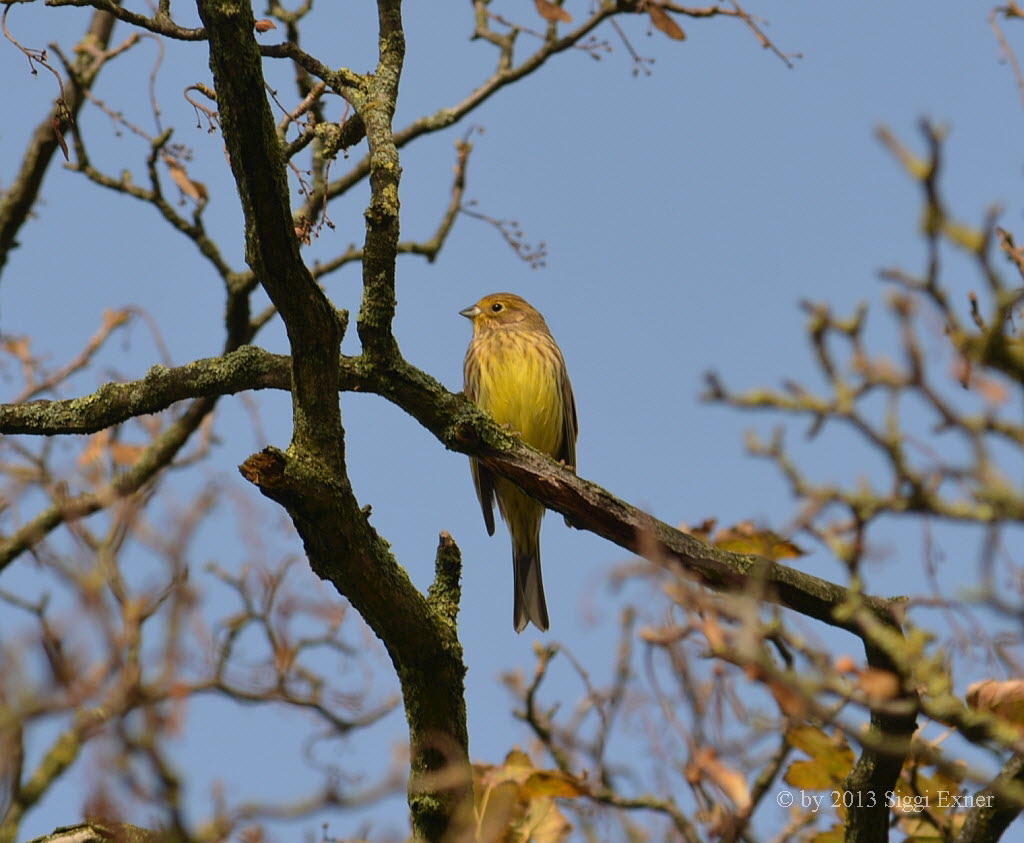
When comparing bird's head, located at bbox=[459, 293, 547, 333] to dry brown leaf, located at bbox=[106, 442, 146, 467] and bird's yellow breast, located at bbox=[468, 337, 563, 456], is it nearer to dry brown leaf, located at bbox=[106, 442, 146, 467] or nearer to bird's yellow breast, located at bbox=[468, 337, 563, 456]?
bird's yellow breast, located at bbox=[468, 337, 563, 456]

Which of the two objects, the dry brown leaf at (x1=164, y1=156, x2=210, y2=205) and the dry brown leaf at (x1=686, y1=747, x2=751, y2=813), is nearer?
the dry brown leaf at (x1=686, y1=747, x2=751, y2=813)

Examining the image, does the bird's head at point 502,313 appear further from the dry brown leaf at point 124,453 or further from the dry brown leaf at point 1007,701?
the dry brown leaf at point 1007,701

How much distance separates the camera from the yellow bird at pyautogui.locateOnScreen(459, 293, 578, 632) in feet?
26.2

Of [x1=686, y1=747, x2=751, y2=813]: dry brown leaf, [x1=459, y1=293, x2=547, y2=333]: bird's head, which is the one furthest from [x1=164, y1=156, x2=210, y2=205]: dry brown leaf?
[x1=686, y1=747, x2=751, y2=813]: dry brown leaf

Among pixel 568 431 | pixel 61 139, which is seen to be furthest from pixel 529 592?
pixel 61 139

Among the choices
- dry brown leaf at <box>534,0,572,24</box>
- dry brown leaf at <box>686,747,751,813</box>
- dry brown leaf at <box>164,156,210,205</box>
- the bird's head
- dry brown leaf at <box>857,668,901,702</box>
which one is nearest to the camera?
dry brown leaf at <box>857,668,901,702</box>

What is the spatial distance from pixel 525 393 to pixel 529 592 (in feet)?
4.06

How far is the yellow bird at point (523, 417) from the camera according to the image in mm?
7992

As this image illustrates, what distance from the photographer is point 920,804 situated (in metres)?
4.34

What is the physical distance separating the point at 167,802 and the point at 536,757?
4.68 metres

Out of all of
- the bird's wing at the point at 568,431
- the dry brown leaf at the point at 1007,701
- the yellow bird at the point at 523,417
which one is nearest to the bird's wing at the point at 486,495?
the yellow bird at the point at 523,417

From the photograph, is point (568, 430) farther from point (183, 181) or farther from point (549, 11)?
point (549, 11)

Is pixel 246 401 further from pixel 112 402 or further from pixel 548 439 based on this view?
pixel 112 402

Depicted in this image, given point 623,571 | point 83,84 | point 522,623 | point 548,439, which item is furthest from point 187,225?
point 623,571
